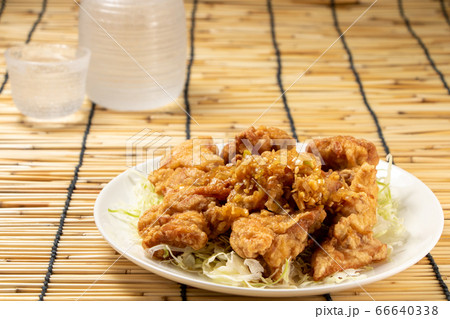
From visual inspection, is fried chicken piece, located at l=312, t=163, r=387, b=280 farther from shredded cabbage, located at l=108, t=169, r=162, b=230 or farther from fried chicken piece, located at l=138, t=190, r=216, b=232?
shredded cabbage, located at l=108, t=169, r=162, b=230

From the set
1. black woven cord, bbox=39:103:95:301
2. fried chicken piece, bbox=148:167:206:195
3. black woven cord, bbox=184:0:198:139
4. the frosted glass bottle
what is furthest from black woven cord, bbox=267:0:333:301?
black woven cord, bbox=39:103:95:301

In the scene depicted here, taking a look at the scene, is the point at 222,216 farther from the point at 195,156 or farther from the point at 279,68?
the point at 279,68

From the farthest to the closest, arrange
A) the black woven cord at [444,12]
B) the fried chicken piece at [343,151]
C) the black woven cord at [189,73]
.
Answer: the black woven cord at [444,12], the black woven cord at [189,73], the fried chicken piece at [343,151]

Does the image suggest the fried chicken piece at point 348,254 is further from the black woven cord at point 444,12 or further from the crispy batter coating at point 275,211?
the black woven cord at point 444,12

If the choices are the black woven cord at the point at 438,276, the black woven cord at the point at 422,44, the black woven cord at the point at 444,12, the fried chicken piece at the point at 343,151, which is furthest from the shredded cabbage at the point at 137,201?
the black woven cord at the point at 444,12

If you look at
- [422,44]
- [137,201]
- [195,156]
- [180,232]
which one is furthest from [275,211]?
[422,44]

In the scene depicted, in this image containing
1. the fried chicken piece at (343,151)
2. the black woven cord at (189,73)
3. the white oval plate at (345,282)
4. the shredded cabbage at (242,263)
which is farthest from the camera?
the black woven cord at (189,73)
